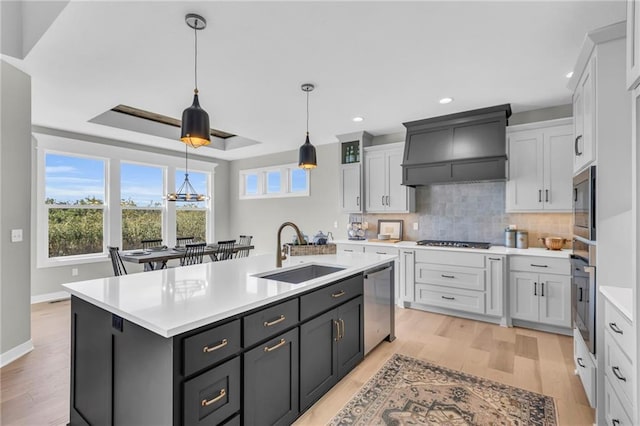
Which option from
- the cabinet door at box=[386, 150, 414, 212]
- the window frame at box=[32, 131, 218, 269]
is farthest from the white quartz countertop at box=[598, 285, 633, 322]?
the window frame at box=[32, 131, 218, 269]

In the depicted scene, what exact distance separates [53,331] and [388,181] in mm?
4720

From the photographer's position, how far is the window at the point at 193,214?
6.41 m

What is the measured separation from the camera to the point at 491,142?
12.6ft

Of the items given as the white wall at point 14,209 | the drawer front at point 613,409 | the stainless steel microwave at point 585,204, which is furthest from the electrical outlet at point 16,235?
the stainless steel microwave at point 585,204

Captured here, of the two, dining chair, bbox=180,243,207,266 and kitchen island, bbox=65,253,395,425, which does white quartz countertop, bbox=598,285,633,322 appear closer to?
kitchen island, bbox=65,253,395,425

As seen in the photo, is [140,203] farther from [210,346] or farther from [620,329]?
[620,329]

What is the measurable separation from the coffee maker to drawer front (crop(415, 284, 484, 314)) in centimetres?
131

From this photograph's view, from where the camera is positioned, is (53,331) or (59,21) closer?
(59,21)

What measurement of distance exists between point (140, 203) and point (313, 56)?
15.6 feet

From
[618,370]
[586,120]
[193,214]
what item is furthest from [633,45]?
[193,214]

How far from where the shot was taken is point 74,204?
4949mm

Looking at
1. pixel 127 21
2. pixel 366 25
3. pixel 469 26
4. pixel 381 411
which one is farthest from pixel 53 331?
pixel 469 26

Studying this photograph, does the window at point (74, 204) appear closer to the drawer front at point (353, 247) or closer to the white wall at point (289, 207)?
the white wall at point (289, 207)

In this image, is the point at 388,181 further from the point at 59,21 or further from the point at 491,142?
the point at 59,21
